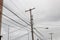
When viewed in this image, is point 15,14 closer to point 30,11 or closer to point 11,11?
point 11,11

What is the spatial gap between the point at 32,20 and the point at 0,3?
16223 mm

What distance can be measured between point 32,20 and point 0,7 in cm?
1608

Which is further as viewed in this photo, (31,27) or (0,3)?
(31,27)

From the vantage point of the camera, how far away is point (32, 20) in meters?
29.0

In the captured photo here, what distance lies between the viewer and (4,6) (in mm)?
14125

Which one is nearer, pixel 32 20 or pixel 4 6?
pixel 4 6

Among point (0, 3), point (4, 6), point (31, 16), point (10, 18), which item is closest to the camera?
point (0, 3)

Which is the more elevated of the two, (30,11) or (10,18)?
(30,11)

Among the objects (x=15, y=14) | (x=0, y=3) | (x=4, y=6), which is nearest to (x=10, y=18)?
(x=15, y=14)

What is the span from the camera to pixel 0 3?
13.0 m

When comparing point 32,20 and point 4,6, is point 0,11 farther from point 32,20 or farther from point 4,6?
point 32,20

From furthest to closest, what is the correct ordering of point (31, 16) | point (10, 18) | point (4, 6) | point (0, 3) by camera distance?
point (31, 16) < point (10, 18) < point (4, 6) < point (0, 3)

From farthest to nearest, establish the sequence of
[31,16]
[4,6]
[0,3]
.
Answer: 1. [31,16]
2. [4,6]
3. [0,3]

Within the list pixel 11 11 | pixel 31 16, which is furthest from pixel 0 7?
pixel 31 16
